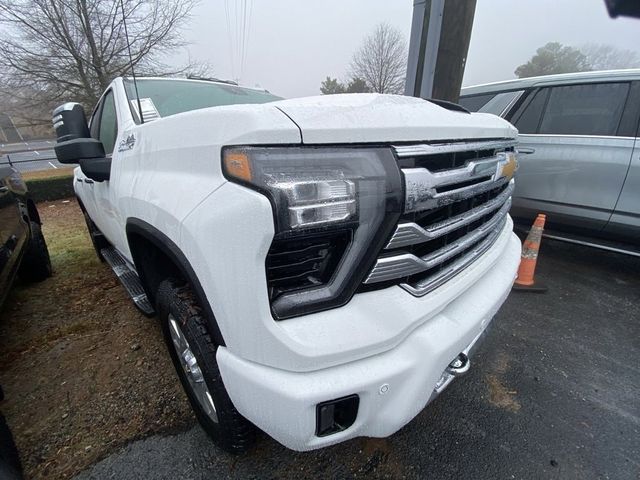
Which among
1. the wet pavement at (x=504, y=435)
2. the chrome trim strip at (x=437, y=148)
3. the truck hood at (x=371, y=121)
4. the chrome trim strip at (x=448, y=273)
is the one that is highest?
the truck hood at (x=371, y=121)

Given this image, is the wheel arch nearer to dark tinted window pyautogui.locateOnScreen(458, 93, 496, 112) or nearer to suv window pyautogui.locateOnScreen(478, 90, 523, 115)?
suv window pyautogui.locateOnScreen(478, 90, 523, 115)

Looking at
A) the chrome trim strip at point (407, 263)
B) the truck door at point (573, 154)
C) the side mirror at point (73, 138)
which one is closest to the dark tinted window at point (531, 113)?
the truck door at point (573, 154)

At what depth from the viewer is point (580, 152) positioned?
3418mm

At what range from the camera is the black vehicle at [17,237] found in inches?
97.8

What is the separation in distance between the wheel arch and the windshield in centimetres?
76

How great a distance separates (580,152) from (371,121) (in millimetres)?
3528

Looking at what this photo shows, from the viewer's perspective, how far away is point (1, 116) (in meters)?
13.0

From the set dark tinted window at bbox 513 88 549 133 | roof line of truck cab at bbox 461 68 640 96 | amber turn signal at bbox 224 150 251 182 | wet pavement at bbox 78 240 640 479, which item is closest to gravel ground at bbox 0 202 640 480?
wet pavement at bbox 78 240 640 479

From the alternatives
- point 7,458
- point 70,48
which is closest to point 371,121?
point 7,458

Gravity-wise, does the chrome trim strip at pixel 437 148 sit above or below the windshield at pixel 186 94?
below

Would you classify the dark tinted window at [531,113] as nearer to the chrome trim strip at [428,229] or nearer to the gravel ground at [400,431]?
the gravel ground at [400,431]

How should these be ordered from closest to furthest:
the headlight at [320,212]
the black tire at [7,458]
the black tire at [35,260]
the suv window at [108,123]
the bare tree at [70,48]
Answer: the headlight at [320,212]
the black tire at [7,458]
the suv window at [108,123]
the black tire at [35,260]
the bare tree at [70,48]

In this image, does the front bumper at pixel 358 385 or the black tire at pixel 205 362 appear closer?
the front bumper at pixel 358 385

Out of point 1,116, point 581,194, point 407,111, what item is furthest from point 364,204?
point 1,116
